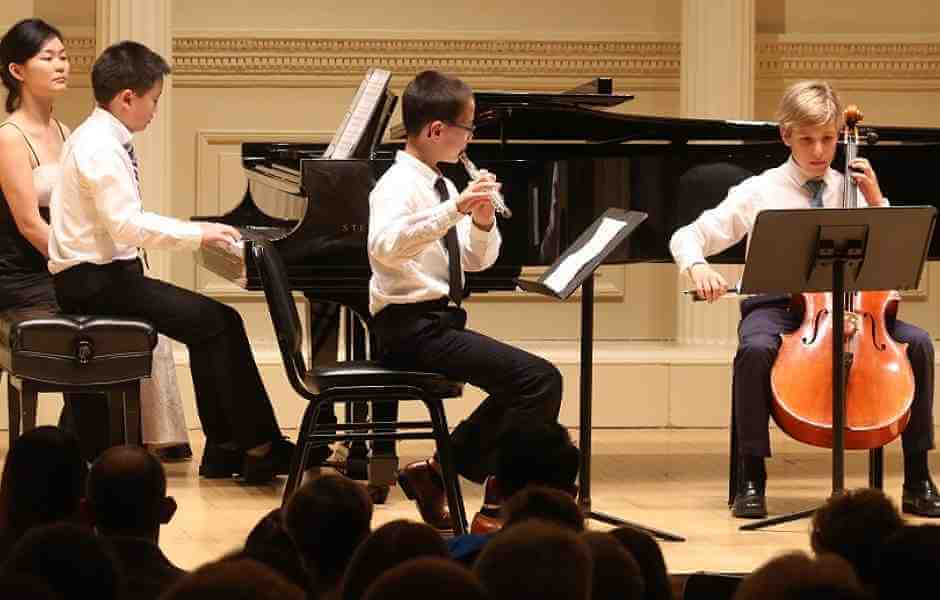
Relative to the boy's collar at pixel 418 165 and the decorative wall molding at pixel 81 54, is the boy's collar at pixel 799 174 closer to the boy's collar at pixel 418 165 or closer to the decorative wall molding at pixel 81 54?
the boy's collar at pixel 418 165

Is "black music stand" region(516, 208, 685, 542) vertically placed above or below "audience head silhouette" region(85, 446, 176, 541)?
above

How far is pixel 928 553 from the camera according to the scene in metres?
1.94

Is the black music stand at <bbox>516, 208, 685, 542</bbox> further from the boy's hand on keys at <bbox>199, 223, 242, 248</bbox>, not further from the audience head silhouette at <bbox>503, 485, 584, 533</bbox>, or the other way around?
the audience head silhouette at <bbox>503, 485, 584, 533</bbox>

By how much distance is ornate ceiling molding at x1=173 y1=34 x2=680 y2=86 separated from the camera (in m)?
7.55

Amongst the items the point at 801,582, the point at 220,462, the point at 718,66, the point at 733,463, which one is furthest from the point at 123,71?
the point at 801,582

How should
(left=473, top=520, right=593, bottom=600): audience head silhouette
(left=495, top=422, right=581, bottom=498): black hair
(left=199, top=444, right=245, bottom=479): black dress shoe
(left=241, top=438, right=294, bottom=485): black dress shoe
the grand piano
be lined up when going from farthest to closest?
1. (left=199, top=444, right=245, bottom=479): black dress shoe
2. (left=241, top=438, right=294, bottom=485): black dress shoe
3. the grand piano
4. (left=495, top=422, right=581, bottom=498): black hair
5. (left=473, top=520, right=593, bottom=600): audience head silhouette

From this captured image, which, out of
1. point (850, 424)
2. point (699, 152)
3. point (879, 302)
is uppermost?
point (699, 152)

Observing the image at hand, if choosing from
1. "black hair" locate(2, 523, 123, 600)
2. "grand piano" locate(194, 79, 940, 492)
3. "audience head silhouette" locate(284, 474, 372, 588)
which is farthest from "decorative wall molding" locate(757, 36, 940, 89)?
"black hair" locate(2, 523, 123, 600)

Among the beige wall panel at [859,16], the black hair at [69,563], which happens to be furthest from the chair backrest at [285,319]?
the beige wall panel at [859,16]

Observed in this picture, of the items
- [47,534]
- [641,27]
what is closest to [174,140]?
[641,27]

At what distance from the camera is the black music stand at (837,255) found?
165 inches

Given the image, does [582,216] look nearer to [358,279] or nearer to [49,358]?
[358,279]

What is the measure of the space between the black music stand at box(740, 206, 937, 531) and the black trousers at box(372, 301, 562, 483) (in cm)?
59

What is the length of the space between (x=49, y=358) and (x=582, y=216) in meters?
1.64
